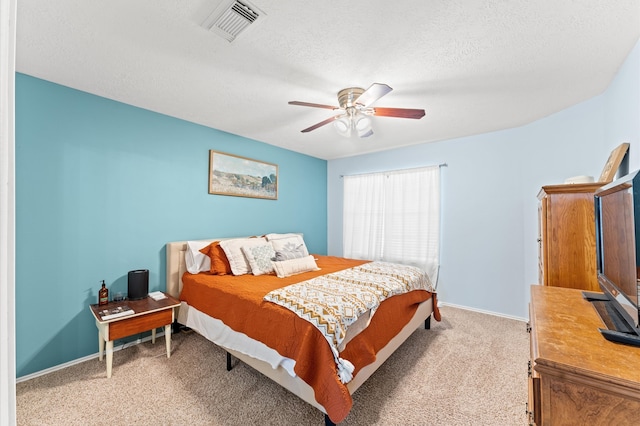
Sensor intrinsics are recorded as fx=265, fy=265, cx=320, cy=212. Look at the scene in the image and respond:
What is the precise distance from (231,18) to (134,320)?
95.5 inches

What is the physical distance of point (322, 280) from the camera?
2518mm

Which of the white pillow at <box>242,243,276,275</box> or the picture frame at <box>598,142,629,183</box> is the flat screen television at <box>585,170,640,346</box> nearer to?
the picture frame at <box>598,142,629,183</box>

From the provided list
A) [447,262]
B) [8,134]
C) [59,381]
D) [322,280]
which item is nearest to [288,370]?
[322,280]

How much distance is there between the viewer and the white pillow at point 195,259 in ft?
9.59

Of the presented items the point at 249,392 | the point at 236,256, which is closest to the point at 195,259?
the point at 236,256

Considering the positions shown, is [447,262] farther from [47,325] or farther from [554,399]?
[47,325]

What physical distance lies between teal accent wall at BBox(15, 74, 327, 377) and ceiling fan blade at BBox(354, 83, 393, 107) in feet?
7.04

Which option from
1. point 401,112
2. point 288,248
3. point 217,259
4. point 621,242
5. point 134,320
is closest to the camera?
point 621,242

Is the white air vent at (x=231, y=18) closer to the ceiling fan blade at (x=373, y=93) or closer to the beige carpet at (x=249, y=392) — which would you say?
the ceiling fan blade at (x=373, y=93)

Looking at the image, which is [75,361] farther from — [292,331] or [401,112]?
[401,112]

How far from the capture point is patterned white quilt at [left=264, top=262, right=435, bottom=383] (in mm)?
1672

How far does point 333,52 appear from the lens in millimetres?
1828

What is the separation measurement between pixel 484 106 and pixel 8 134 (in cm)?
330

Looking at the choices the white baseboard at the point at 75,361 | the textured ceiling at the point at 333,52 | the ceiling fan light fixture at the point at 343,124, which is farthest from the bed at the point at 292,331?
the textured ceiling at the point at 333,52
